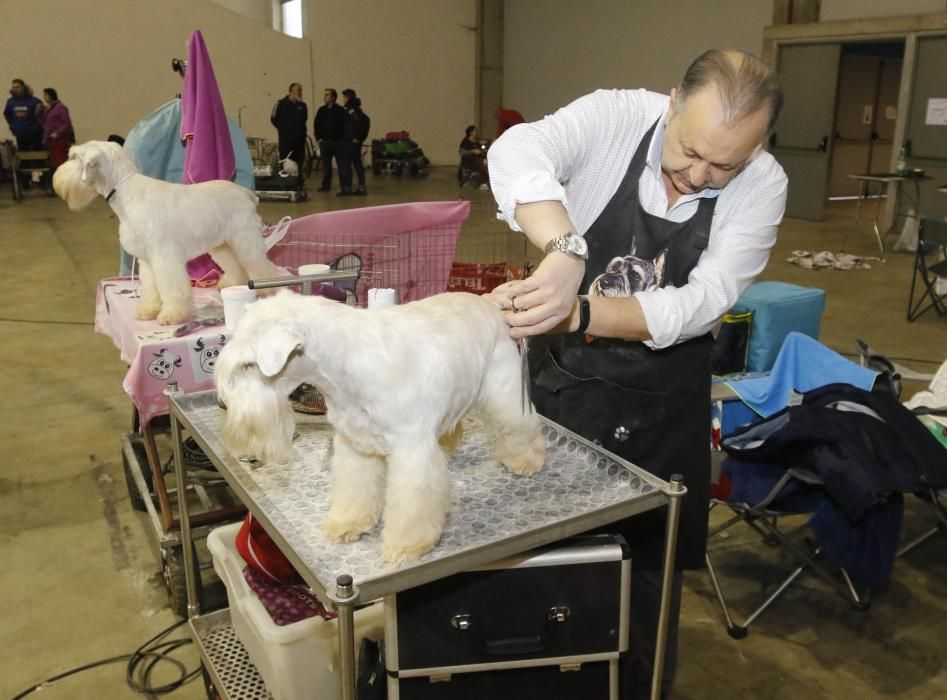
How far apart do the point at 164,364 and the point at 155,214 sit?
558 mm

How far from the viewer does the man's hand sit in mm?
1427

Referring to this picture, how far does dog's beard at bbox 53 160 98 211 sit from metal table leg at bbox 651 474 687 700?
2.34m

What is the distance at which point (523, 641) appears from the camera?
5.13 ft

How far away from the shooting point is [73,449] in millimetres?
3945

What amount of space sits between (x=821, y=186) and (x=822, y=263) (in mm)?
3380

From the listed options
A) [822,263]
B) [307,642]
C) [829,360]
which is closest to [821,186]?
[822,263]

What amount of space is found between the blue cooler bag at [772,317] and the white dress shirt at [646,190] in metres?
2.30

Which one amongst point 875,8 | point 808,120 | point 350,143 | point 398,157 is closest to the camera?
point 875,8

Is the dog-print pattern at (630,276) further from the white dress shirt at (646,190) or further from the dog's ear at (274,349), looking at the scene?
the dog's ear at (274,349)

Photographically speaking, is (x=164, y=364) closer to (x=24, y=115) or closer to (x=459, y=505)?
(x=459, y=505)

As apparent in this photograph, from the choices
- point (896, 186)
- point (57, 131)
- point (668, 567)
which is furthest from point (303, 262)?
point (57, 131)

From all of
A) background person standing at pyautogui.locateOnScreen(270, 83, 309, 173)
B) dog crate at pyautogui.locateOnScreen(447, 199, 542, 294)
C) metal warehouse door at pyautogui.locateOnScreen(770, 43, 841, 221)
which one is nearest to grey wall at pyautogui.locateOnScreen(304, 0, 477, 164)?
background person standing at pyautogui.locateOnScreen(270, 83, 309, 173)

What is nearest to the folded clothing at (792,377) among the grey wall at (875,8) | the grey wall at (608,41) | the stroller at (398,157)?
the grey wall at (875,8)

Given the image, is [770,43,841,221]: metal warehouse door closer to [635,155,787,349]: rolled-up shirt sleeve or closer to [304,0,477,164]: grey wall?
[304,0,477,164]: grey wall
